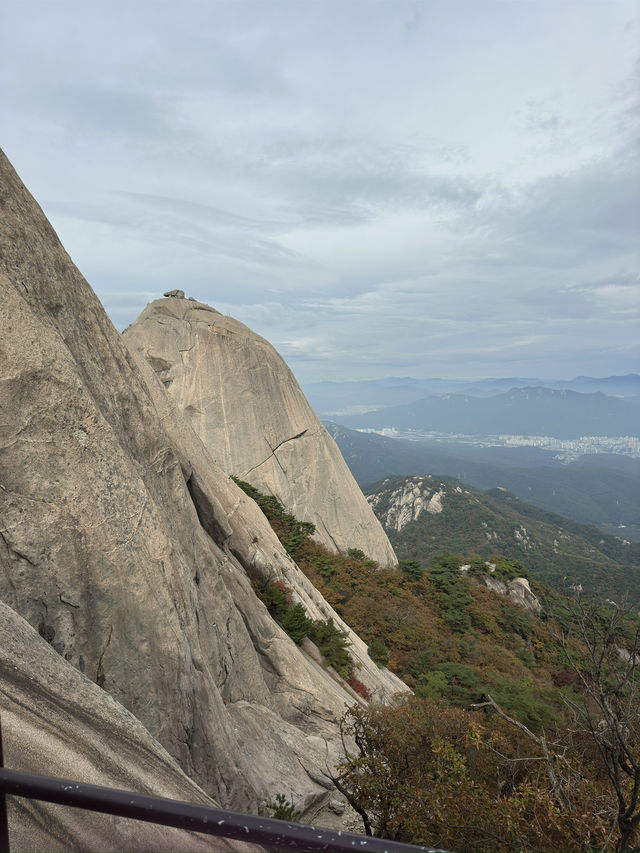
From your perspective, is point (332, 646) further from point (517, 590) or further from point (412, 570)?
point (517, 590)

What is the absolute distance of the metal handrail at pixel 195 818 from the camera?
133cm

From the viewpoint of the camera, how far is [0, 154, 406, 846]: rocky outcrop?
595 cm

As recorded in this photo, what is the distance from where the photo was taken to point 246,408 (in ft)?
107

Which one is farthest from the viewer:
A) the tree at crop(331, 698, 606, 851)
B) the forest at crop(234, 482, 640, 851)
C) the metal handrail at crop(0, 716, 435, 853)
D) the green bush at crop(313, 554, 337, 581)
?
the green bush at crop(313, 554, 337, 581)

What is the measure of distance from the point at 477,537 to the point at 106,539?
83.7m

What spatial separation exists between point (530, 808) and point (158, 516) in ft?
23.0

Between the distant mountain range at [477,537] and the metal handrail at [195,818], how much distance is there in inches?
2827

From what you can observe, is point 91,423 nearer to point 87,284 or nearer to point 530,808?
point 87,284

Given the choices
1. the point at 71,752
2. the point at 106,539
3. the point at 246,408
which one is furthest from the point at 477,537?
the point at 71,752

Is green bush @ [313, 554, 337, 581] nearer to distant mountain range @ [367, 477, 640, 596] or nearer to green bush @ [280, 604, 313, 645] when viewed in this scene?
green bush @ [280, 604, 313, 645]

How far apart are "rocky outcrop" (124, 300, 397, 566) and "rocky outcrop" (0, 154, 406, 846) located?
71.6ft

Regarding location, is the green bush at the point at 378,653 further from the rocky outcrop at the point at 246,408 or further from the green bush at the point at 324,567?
the rocky outcrop at the point at 246,408

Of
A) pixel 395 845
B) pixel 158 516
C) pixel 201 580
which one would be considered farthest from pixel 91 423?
pixel 395 845

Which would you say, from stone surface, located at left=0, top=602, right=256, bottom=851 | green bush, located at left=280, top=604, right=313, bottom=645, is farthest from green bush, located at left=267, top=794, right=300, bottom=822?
green bush, located at left=280, top=604, right=313, bottom=645
